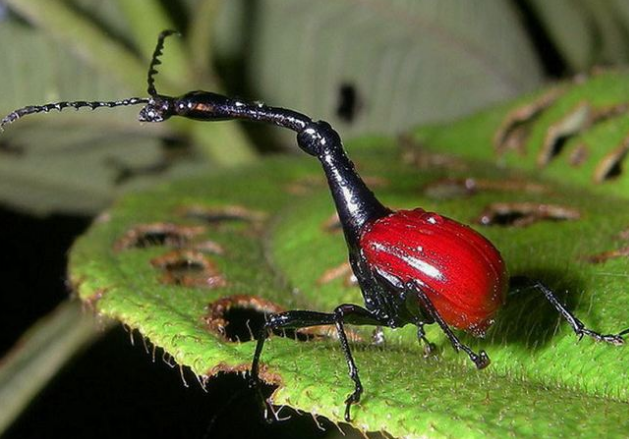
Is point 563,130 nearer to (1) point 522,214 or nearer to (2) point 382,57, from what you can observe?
(1) point 522,214

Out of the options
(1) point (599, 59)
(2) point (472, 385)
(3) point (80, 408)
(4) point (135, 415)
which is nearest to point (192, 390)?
(4) point (135, 415)

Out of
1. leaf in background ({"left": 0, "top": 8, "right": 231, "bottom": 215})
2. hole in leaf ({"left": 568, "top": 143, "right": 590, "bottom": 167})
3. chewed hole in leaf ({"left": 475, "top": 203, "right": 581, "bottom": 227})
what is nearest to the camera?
chewed hole in leaf ({"left": 475, "top": 203, "right": 581, "bottom": 227})

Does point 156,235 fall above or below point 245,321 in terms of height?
above

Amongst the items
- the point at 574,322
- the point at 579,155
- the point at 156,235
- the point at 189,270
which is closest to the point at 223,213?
the point at 156,235

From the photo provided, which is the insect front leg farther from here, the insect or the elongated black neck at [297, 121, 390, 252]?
the elongated black neck at [297, 121, 390, 252]

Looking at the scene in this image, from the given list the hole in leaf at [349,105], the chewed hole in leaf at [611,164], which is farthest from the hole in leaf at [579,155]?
the hole in leaf at [349,105]

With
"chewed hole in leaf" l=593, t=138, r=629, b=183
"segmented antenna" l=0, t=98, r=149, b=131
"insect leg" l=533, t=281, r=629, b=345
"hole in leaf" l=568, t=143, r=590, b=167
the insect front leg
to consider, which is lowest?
"insect leg" l=533, t=281, r=629, b=345

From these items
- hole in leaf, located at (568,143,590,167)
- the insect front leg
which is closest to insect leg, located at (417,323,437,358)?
the insect front leg
